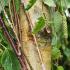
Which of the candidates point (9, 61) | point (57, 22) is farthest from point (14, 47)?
point (57, 22)

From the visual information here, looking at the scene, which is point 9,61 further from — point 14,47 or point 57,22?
point 57,22

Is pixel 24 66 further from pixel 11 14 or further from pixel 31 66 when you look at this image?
pixel 11 14

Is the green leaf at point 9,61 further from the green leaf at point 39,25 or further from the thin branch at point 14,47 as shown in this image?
the green leaf at point 39,25

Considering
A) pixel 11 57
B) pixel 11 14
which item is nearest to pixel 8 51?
pixel 11 57

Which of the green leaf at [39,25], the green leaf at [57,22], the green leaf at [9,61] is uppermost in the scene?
the green leaf at [39,25]

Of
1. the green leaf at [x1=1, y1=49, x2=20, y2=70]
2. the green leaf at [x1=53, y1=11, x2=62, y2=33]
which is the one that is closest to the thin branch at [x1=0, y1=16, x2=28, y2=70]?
the green leaf at [x1=1, y1=49, x2=20, y2=70]

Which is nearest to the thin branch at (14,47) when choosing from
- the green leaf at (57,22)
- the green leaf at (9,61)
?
the green leaf at (9,61)

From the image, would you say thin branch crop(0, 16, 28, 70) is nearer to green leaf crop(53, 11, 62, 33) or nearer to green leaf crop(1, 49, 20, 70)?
green leaf crop(1, 49, 20, 70)

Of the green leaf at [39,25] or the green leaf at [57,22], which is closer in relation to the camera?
the green leaf at [39,25]
